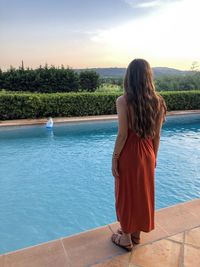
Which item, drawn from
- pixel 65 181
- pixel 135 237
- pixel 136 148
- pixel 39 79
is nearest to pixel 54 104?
pixel 65 181

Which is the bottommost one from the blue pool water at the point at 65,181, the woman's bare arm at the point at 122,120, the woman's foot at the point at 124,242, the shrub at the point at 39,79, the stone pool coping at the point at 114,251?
the blue pool water at the point at 65,181

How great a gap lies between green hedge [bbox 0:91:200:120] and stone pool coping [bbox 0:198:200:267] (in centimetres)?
989

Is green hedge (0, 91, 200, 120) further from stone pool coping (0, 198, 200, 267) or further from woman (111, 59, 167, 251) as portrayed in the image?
woman (111, 59, 167, 251)

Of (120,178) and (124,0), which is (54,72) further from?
(120,178)

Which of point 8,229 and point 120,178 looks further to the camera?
point 8,229

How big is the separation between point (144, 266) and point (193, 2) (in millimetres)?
11562

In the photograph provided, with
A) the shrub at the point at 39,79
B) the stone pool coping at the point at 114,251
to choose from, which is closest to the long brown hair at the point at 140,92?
the stone pool coping at the point at 114,251

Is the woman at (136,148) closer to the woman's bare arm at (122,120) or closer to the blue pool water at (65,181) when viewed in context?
the woman's bare arm at (122,120)

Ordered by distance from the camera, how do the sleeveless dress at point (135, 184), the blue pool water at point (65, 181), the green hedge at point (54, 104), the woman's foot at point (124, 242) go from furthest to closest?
1. the green hedge at point (54, 104)
2. the blue pool water at point (65, 181)
3. the woman's foot at point (124, 242)
4. the sleeveless dress at point (135, 184)

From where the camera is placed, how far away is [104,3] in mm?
12820

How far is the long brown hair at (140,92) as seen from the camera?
197 centimetres

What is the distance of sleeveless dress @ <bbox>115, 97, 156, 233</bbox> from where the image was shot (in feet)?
6.86

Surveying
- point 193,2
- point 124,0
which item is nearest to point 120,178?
point 193,2

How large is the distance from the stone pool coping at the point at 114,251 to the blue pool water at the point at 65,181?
1268 millimetres
